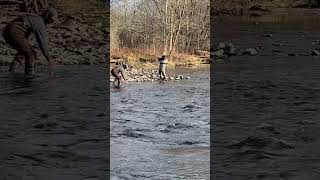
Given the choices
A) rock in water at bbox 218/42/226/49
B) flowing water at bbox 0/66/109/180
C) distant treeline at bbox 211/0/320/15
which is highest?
distant treeline at bbox 211/0/320/15

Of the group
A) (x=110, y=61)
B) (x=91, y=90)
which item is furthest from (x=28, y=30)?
(x=110, y=61)

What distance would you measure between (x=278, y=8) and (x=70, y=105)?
20.1 metres

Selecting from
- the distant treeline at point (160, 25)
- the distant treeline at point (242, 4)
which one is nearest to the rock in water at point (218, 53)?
the distant treeline at point (160, 25)

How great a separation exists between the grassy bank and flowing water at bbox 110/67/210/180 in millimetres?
8758

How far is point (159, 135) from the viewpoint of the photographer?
7.09 meters

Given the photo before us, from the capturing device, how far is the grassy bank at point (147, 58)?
21.9 meters

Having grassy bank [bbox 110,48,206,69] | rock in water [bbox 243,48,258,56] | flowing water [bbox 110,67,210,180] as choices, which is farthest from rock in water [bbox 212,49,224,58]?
flowing water [bbox 110,67,210,180]

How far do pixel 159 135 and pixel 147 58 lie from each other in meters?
15.8

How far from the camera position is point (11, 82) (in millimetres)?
11586

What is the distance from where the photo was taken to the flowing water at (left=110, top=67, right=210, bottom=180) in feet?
17.1

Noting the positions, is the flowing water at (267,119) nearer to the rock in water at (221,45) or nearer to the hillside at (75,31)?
the rock in water at (221,45)

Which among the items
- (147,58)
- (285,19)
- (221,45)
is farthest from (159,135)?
(285,19)

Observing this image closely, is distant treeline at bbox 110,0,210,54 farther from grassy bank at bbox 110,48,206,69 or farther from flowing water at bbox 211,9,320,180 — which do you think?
flowing water at bbox 211,9,320,180

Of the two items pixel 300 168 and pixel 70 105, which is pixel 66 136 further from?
pixel 300 168
